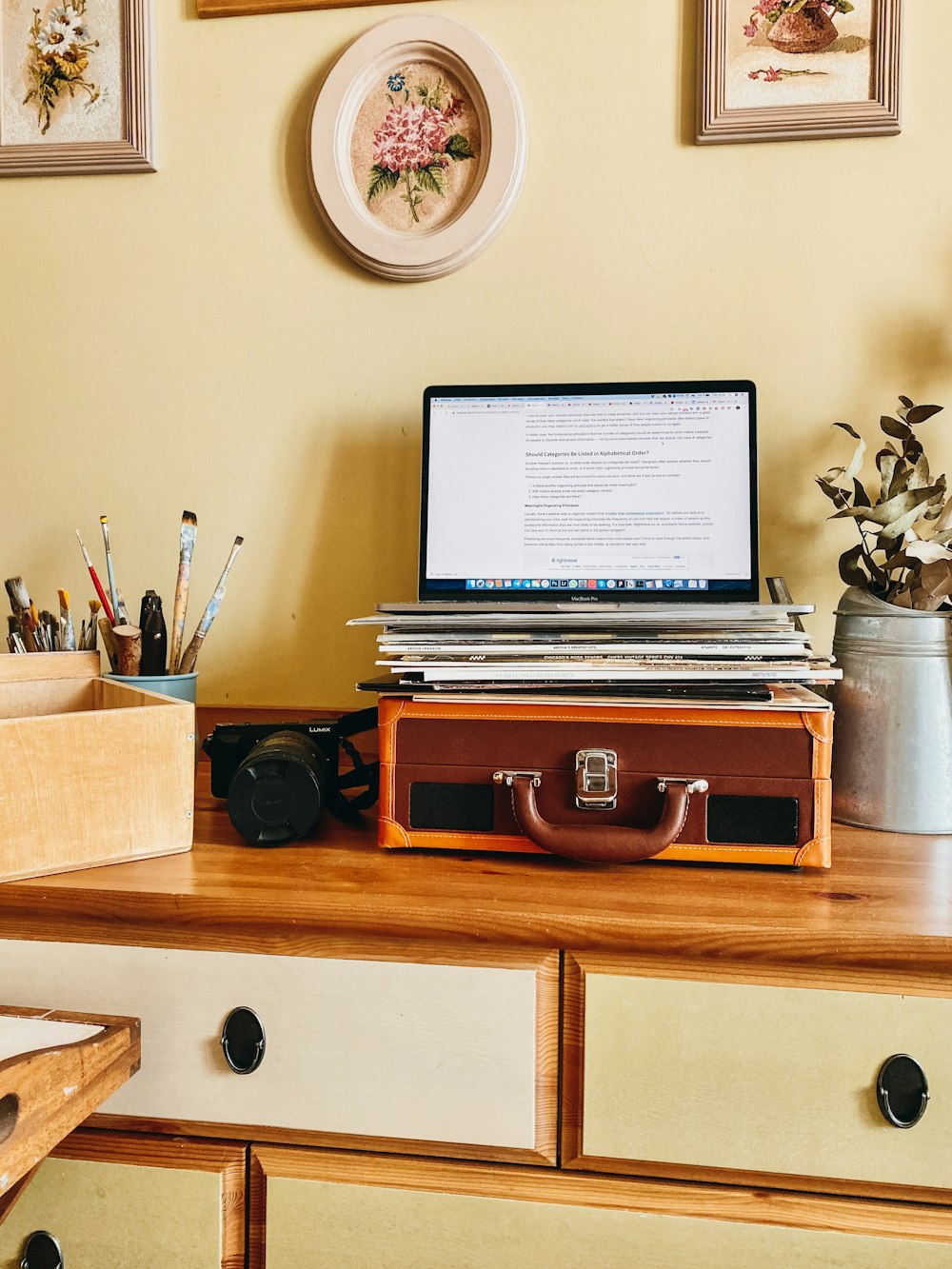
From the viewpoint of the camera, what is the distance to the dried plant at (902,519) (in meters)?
0.87

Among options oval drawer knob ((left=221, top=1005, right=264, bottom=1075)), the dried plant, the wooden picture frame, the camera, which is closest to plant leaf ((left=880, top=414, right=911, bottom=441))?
the dried plant

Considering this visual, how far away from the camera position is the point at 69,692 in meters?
0.94

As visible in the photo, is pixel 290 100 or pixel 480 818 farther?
pixel 290 100

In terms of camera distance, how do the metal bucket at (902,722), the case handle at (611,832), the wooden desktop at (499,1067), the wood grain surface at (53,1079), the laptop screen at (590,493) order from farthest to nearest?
the laptop screen at (590,493)
the metal bucket at (902,722)
the case handle at (611,832)
the wooden desktop at (499,1067)
the wood grain surface at (53,1079)

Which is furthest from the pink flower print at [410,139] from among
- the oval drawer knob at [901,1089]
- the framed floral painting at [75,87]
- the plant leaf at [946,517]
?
the oval drawer knob at [901,1089]

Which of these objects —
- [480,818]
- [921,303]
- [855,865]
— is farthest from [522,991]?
[921,303]

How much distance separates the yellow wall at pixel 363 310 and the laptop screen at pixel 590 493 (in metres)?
0.11

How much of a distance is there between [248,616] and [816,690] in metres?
0.69

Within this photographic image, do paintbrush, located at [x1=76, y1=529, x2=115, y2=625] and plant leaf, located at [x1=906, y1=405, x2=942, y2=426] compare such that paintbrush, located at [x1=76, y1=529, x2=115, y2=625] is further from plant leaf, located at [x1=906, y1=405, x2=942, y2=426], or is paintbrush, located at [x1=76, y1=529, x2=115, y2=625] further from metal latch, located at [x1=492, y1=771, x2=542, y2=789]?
plant leaf, located at [x1=906, y1=405, x2=942, y2=426]

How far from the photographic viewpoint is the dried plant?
865 millimetres

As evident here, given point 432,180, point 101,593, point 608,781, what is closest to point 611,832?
point 608,781

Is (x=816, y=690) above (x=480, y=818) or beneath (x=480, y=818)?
above

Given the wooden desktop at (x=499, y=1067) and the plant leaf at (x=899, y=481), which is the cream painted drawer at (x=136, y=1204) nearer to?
the wooden desktop at (x=499, y=1067)

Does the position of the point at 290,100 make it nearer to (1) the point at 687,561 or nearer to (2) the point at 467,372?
(2) the point at 467,372
